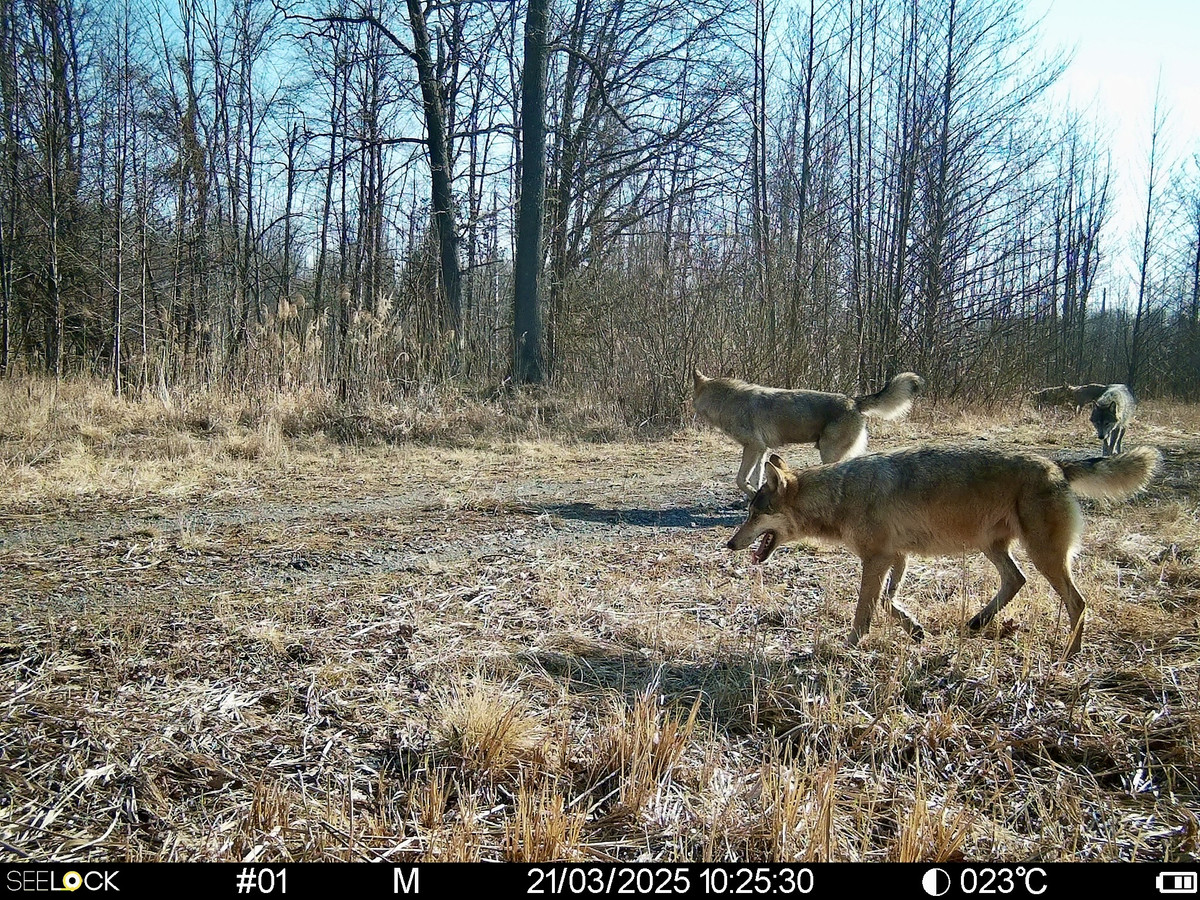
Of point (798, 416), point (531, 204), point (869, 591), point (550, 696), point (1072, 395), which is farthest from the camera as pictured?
point (531, 204)

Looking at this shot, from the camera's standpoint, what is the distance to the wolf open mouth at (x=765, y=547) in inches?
188

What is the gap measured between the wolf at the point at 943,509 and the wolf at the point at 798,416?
359cm

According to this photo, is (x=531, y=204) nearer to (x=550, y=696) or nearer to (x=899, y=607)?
(x=899, y=607)

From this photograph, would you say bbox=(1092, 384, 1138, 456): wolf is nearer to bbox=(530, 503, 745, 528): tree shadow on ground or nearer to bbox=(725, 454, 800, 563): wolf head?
bbox=(530, 503, 745, 528): tree shadow on ground

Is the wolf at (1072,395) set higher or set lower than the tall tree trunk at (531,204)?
lower

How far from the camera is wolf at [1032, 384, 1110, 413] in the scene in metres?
14.7

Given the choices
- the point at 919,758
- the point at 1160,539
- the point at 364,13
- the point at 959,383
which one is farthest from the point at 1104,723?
the point at 364,13

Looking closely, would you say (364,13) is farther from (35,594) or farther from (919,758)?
(919,758)

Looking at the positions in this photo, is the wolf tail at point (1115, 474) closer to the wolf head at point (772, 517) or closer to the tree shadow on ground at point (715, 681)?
the wolf head at point (772, 517)

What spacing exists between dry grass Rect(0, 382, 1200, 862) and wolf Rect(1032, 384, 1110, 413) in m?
9.75

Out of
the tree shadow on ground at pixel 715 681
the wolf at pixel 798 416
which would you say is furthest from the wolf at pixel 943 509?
the wolf at pixel 798 416
